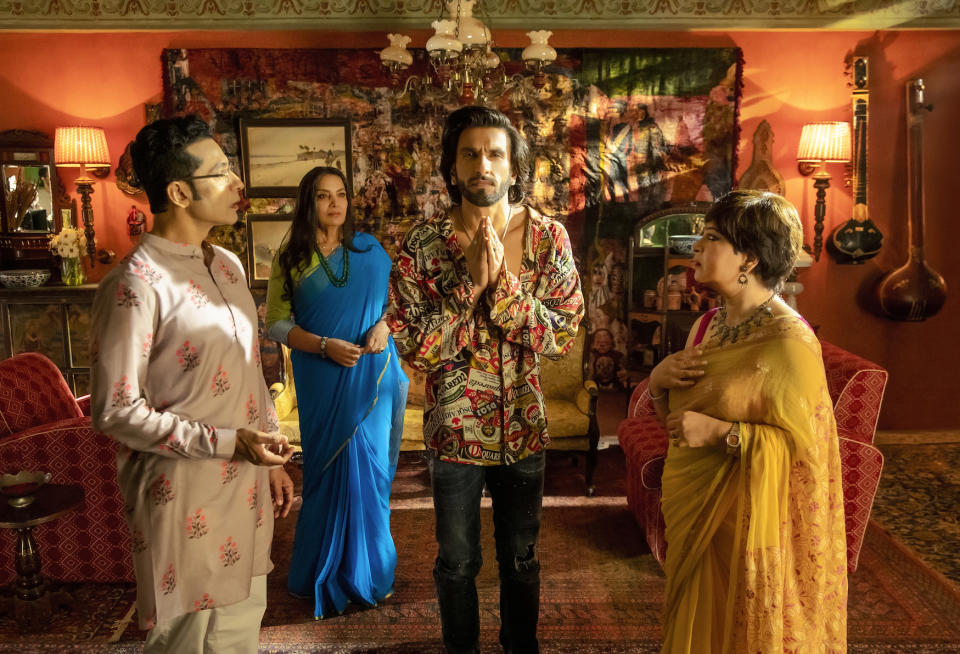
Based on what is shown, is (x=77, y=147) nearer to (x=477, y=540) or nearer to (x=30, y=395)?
(x=30, y=395)

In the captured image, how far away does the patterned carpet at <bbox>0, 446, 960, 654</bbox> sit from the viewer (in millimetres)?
2705

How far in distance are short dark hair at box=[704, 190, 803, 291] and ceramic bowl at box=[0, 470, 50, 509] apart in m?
2.57

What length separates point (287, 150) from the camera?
17.5 feet

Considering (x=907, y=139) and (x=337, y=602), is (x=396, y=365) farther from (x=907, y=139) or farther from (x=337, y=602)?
(x=907, y=139)

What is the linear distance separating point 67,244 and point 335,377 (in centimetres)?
331

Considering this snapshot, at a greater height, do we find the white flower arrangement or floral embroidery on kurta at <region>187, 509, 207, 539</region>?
the white flower arrangement

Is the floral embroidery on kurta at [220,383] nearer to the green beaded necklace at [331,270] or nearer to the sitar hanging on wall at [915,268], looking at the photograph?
the green beaded necklace at [331,270]

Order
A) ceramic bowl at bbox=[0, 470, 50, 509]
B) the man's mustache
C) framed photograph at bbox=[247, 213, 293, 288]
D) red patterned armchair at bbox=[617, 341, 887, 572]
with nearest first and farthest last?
the man's mustache < ceramic bowl at bbox=[0, 470, 50, 509] < red patterned armchair at bbox=[617, 341, 887, 572] < framed photograph at bbox=[247, 213, 293, 288]

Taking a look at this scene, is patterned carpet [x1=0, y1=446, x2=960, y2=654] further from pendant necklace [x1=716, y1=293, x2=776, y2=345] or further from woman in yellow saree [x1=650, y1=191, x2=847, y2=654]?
pendant necklace [x1=716, y1=293, x2=776, y2=345]

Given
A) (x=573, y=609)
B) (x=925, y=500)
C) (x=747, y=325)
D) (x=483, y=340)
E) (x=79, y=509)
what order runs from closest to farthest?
(x=747, y=325)
(x=483, y=340)
(x=573, y=609)
(x=79, y=509)
(x=925, y=500)

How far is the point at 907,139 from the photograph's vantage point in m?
5.23

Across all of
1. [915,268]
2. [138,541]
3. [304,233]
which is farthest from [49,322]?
[915,268]

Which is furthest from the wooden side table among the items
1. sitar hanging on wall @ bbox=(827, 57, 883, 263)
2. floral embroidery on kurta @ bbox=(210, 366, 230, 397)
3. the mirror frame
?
sitar hanging on wall @ bbox=(827, 57, 883, 263)

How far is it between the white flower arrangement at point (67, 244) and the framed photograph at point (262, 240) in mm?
1151
